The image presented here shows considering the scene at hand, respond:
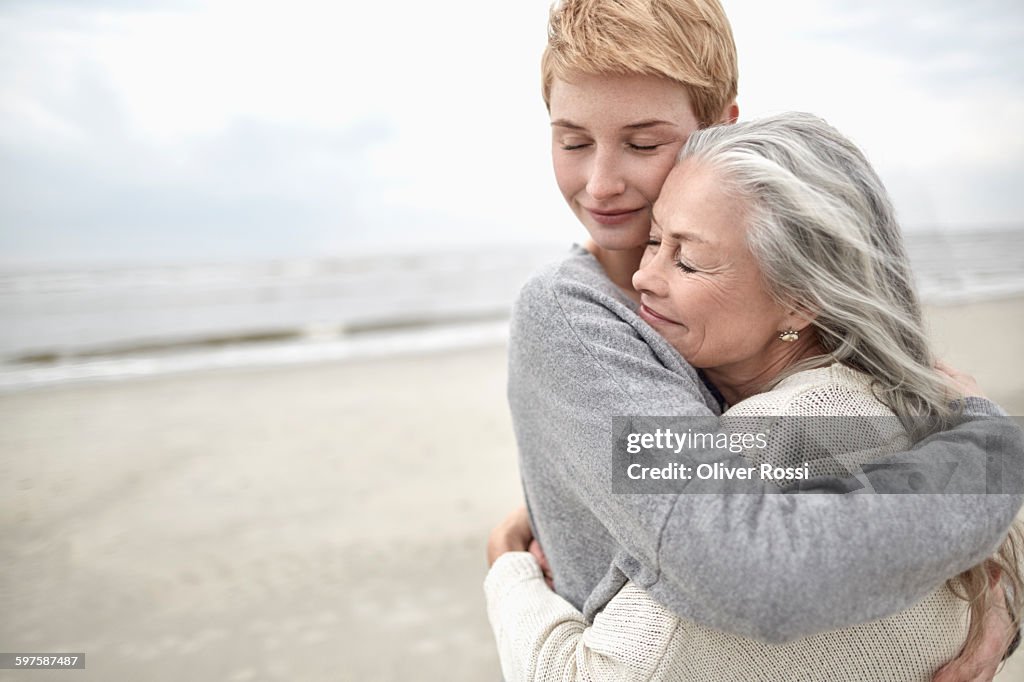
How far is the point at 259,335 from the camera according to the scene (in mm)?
12492

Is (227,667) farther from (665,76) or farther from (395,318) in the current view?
(395,318)

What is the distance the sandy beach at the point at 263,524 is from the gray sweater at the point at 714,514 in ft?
1.94

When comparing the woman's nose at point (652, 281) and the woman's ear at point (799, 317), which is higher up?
the woman's nose at point (652, 281)

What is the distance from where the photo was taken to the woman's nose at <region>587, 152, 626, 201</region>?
182 centimetres

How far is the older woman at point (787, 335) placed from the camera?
1424 millimetres

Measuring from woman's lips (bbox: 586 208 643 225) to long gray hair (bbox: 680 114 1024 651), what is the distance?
12.9 inches

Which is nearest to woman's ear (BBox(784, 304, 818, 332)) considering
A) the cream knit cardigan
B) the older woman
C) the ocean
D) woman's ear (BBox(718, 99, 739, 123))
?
the older woman

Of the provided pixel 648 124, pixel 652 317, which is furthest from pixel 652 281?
pixel 648 124

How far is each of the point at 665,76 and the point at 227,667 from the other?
3338 mm

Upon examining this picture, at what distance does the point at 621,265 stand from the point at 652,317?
36cm

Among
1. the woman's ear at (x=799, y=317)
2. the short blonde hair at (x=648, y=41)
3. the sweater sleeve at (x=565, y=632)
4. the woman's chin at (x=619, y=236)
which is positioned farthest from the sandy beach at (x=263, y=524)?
the sweater sleeve at (x=565, y=632)

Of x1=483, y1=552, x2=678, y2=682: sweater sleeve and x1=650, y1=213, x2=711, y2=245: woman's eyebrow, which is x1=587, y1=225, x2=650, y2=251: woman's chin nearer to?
x1=650, y1=213, x2=711, y2=245: woman's eyebrow

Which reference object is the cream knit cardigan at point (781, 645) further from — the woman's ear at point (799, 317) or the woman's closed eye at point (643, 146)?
the woman's closed eye at point (643, 146)

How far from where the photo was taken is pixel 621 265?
80.0 inches
